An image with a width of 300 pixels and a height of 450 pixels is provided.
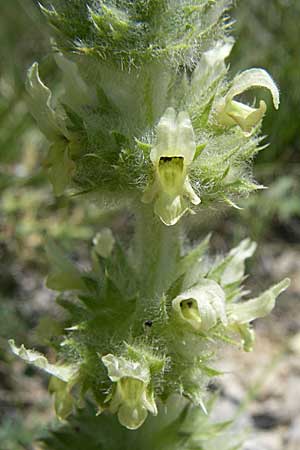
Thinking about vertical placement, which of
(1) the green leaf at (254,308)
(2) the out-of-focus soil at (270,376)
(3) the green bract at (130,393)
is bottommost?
(2) the out-of-focus soil at (270,376)

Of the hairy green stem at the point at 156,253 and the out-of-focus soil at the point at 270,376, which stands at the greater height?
the hairy green stem at the point at 156,253

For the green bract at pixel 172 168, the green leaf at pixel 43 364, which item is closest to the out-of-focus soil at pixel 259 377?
the green leaf at pixel 43 364

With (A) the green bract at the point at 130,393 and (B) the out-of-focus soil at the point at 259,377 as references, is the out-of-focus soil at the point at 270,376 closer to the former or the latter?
(B) the out-of-focus soil at the point at 259,377

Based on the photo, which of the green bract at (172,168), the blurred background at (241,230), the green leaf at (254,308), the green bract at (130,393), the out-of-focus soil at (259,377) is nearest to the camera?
the green bract at (172,168)

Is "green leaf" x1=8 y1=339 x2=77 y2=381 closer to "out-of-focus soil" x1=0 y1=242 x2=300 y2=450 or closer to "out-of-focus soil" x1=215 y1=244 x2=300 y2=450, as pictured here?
"out-of-focus soil" x1=0 y1=242 x2=300 y2=450

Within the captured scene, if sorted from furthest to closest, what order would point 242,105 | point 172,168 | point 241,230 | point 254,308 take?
1. point 241,230
2. point 254,308
3. point 242,105
4. point 172,168

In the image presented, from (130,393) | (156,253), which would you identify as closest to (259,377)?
(156,253)

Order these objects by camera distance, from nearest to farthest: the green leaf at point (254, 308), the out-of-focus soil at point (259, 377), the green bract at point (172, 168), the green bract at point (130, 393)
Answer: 1. the green bract at point (172, 168)
2. the green bract at point (130, 393)
3. the green leaf at point (254, 308)
4. the out-of-focus soil at point (259, 377)

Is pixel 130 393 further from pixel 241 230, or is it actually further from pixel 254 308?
pixel 241 230
